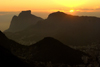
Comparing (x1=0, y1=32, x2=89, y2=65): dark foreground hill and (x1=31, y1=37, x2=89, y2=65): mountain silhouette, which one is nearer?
(x1=31, y1=37, x2=89, y2=65): mountain silhouette

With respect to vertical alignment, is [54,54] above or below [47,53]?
below

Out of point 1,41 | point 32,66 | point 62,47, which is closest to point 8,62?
point 32,66

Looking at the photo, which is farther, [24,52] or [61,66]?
[24,52]

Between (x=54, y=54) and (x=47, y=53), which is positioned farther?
(x=47, y=53)

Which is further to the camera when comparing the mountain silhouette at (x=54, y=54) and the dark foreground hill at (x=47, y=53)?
the dark foreground hill at (x=47, y=53)

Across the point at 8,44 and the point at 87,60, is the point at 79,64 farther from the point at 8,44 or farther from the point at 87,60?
the point at 8,44

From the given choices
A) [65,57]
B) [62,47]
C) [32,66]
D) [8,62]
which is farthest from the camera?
[62,47]

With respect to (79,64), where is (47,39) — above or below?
above

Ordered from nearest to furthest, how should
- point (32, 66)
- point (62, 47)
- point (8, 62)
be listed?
point (8, 62)
point (32, 66)
point (62, 47)
